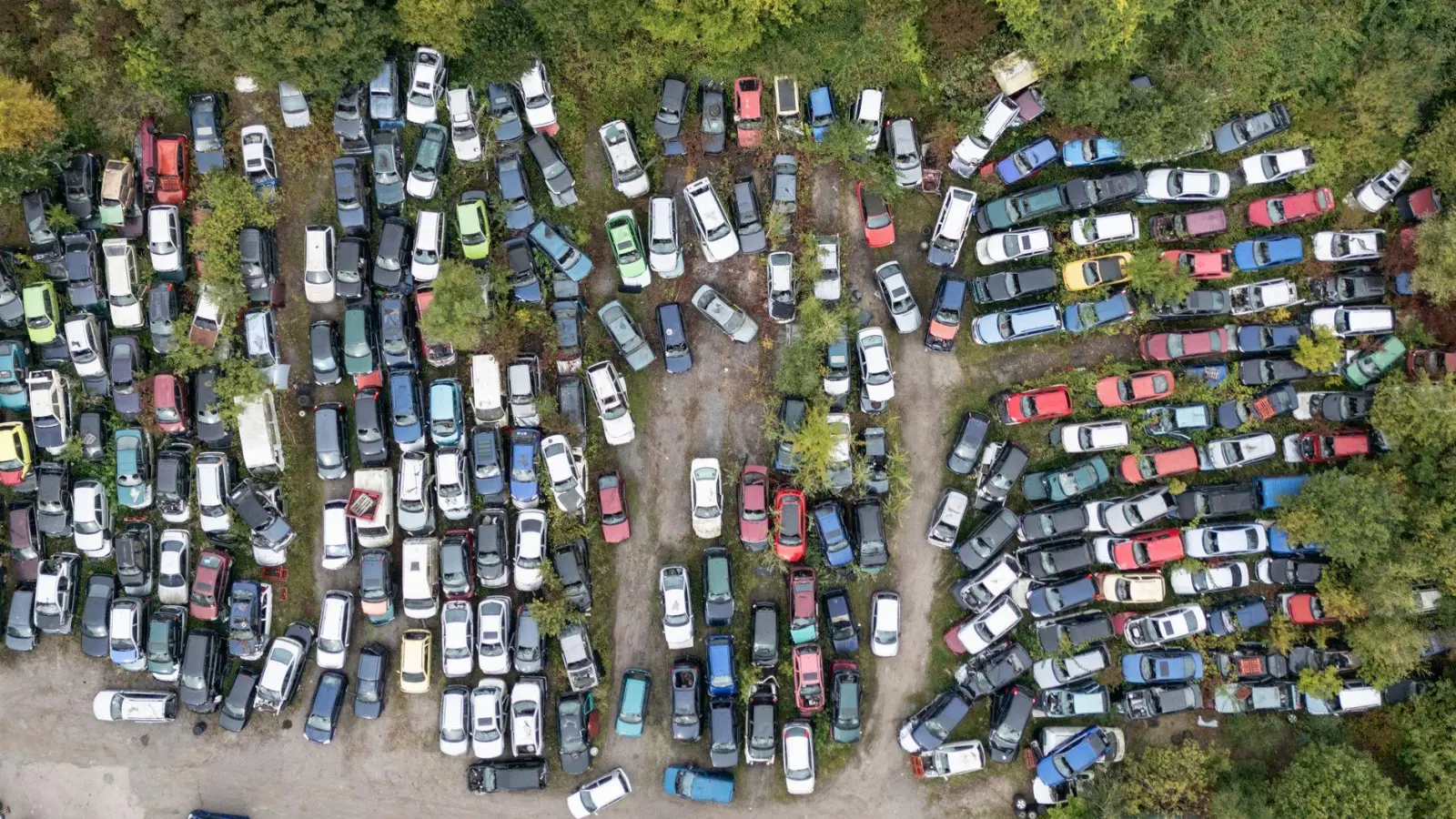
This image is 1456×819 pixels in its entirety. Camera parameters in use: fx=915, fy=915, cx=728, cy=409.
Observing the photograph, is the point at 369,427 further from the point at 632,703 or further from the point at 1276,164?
the point at 1276,164

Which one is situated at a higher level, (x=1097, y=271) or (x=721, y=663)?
(x=1097, y=271)

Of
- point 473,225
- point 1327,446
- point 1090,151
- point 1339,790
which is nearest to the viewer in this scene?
point 1339,790

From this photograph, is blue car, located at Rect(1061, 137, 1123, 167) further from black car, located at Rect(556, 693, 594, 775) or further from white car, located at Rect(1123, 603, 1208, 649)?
black car, located at Rect(556, 693, 594, 775)

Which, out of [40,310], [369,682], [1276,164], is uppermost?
[1276,164]

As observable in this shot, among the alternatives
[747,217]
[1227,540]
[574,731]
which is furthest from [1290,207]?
[574,731]

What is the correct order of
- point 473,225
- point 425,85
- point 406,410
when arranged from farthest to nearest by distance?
point 406,410 → point 473,225 → point 425,85

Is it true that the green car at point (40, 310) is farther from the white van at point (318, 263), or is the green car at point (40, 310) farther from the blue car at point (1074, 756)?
the blue car at point (1074, 756)

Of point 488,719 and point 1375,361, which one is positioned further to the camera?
point 1375,361

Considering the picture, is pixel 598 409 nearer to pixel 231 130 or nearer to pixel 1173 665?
pixel 231 130
